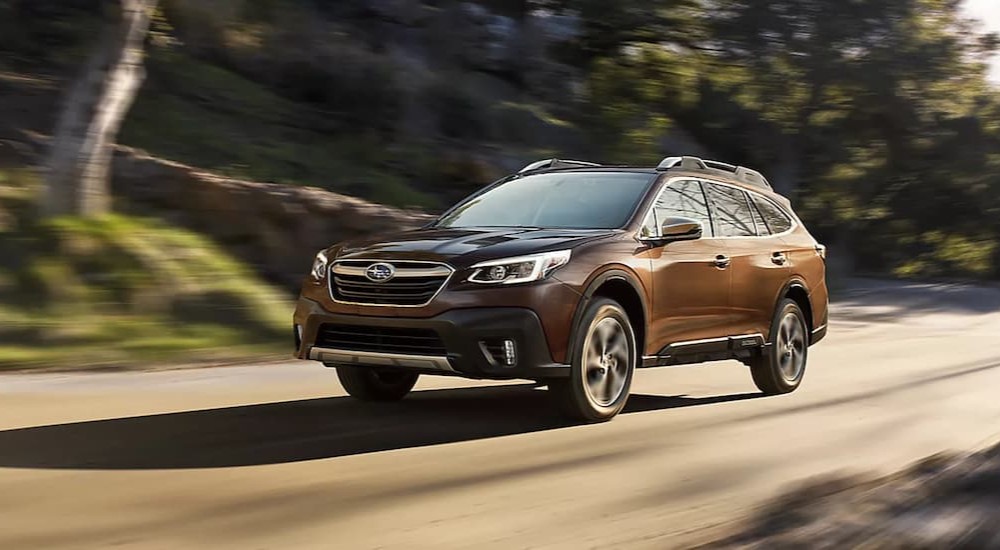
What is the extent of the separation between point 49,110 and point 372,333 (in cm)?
1239

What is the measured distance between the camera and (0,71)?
1952 cm

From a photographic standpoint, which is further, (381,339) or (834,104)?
(834,104)

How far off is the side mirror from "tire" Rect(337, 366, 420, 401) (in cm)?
192

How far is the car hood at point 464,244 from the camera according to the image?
24.4 ft

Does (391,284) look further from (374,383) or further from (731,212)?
(731,212)

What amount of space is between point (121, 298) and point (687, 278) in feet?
17.9

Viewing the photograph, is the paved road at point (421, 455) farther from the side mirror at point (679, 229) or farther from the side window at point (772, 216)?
the side window at point (772, 216)

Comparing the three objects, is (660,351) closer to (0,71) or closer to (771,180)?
(0,71)

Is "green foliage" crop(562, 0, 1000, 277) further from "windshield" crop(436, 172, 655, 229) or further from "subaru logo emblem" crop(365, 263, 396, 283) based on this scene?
"subaru logo emblem" crop(365, 263, 396, 283)

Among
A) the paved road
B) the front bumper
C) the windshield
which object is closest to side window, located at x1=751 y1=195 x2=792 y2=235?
the paved road

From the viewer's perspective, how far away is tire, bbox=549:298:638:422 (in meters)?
7.71

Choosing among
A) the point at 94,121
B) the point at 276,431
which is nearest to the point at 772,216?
the point at 276,431

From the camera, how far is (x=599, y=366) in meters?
7.91

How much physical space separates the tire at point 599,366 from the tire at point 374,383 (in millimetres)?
1275
